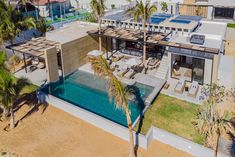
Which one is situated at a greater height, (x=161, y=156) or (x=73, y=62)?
(x=73, y=62)

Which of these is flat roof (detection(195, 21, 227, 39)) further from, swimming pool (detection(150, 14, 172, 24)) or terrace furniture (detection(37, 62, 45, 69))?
terrace furniture (detection(37, 62, 45, 69))

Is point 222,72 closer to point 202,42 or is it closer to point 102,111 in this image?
point 202,42

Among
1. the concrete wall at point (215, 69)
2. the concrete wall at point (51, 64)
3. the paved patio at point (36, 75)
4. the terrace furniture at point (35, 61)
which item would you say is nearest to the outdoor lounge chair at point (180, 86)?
the concrete wall at point (215, 69)

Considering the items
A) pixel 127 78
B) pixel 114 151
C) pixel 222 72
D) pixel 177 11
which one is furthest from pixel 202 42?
pixel 177 11

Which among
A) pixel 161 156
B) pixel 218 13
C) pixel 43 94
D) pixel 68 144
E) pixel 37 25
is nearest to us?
pixel 161 156

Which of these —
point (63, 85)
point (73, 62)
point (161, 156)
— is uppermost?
point (73, 62)

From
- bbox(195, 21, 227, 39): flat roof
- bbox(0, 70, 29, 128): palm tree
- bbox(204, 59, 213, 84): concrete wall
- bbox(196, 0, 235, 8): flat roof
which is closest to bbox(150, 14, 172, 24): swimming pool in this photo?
bbox(195, 21, 227, 39): flat roof

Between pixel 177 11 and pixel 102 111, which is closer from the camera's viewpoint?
pixel 102 111
